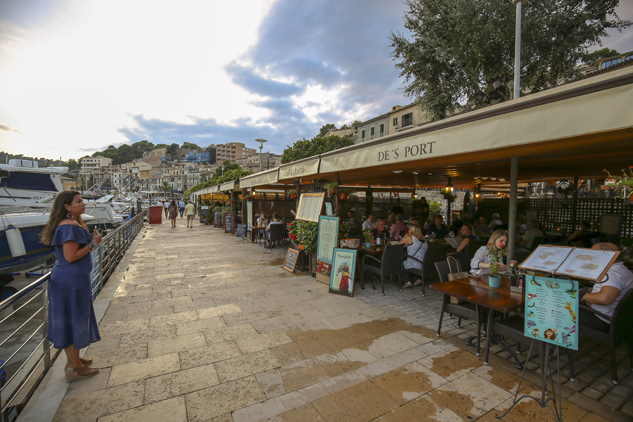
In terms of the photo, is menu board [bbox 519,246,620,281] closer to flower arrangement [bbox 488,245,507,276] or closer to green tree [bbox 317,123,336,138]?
flower arrangement [bbox 488,245,507,276]

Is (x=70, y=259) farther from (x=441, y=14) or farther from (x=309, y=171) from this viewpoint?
(x=441, y=14)

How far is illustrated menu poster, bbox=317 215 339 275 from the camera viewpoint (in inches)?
212

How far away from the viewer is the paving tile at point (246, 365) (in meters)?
2.65

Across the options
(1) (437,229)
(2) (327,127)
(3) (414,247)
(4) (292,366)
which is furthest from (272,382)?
(2) (327,127)

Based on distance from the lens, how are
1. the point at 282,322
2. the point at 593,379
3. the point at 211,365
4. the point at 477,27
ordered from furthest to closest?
the point at 477,27 < the point at 282,322 < the point at 211,365 < the point at 593,379

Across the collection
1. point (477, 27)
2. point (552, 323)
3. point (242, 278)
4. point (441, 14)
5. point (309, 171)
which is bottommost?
point (242, 278)

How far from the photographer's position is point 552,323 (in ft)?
6.51

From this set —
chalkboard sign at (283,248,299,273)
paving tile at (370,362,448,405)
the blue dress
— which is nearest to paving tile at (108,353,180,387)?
the blue dress

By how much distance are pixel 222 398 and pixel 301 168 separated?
467cm

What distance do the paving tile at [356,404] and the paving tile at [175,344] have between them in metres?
1.68

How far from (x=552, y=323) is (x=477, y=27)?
43.0ft

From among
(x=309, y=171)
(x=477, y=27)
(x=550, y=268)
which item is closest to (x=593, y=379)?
(x=550, y=268)

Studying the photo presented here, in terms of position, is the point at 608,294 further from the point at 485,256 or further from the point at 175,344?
the point at 175,344

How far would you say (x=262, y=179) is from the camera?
28.2 ft
